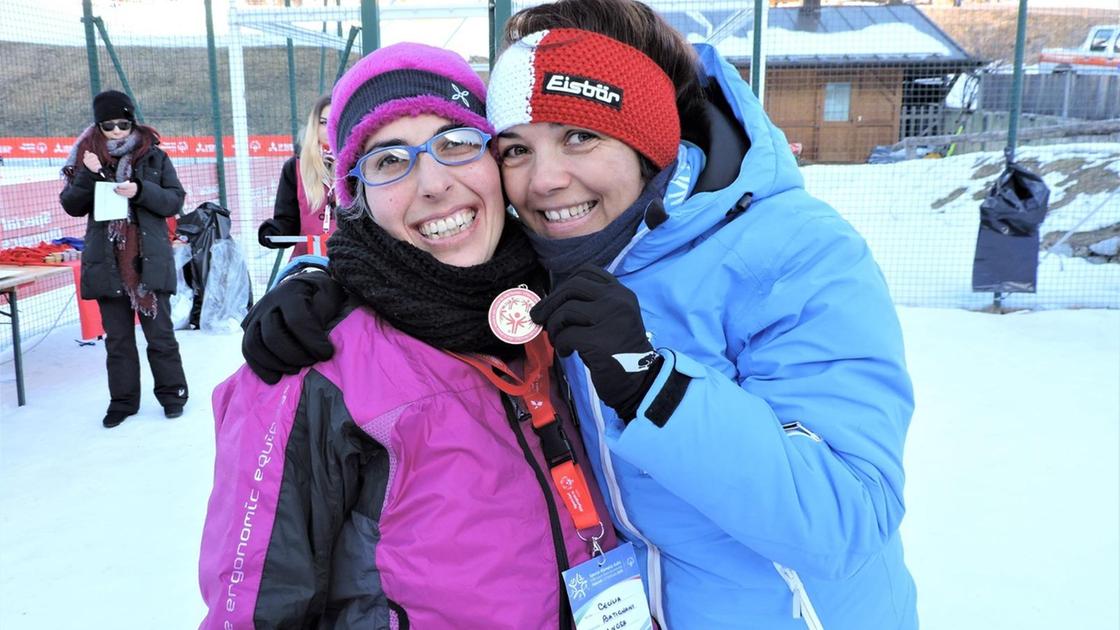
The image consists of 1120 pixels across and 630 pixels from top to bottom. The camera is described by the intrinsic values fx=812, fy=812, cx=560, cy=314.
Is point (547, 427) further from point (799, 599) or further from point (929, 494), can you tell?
point (929, 494)

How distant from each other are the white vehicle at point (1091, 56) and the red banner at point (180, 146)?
13173 mm

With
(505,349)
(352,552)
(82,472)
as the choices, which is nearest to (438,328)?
(505,349)

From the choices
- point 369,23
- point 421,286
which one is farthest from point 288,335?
point 369,23

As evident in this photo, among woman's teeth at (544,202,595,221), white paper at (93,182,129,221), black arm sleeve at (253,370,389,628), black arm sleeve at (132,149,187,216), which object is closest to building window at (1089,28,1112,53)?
black arm sleeve at (132,149,187,216)

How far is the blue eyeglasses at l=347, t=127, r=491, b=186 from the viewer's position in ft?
4.81

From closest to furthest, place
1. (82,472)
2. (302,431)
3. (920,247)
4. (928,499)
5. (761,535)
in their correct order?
(761,535) → (302,431) → (928,499) → (82,472) → (920,247)

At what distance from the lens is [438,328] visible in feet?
4.65

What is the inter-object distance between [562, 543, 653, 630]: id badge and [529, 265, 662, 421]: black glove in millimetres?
361

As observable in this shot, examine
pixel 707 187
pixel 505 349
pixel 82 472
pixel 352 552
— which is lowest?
pixel 82 472

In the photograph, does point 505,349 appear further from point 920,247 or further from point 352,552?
point 920,247

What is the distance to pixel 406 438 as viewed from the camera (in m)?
1.32

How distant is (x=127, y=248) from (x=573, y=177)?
4.53m

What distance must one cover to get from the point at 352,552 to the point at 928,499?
327cm

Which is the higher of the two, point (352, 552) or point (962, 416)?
point (352, 552)
